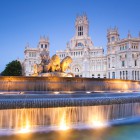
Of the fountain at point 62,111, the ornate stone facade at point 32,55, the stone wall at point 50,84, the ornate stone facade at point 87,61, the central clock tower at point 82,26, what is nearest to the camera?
the fountain at point 62,111

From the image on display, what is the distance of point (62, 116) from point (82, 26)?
320ft

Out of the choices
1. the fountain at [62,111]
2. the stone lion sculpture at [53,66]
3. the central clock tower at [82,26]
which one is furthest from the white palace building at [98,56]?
the fountain at [62,111]

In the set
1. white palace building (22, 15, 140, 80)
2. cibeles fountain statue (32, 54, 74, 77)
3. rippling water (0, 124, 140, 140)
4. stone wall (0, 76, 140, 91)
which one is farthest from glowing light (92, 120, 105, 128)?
white palace building (22, 15, 140, 80)

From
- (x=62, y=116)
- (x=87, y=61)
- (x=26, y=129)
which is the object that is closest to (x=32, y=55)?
(x=87, y=61)

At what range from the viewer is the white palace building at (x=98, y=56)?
7175cm

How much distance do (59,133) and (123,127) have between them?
320 centimetres

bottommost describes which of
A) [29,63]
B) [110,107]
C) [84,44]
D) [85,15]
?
[110,107]

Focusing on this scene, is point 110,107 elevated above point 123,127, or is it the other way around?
point 110,107

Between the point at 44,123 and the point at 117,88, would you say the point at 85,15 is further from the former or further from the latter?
the point at 44,123

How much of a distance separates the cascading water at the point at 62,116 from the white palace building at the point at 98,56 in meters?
62.2

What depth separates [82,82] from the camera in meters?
15.4

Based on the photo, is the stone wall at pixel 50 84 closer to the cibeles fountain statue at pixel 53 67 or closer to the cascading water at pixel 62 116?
the cibeles fountain statue at pixel 53 67

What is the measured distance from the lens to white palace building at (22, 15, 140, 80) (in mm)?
71750

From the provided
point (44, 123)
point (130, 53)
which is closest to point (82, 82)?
point (44, 123)
